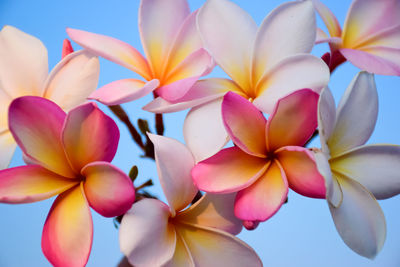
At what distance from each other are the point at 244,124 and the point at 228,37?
0.35ft

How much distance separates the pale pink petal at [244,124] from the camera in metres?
0.34

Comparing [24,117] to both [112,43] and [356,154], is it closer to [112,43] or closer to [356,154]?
[112,43]

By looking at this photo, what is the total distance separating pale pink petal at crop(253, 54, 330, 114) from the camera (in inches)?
A: 14.2

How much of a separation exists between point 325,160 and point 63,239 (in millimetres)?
220

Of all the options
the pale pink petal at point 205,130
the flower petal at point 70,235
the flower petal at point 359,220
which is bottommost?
the flower petal at point 359,220

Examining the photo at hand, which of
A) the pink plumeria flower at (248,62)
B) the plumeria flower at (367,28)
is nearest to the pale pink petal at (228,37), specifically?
the pink plumeria flower at (248,62)

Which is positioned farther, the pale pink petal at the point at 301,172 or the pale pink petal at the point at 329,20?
the pale pink petal at the point at 329,20

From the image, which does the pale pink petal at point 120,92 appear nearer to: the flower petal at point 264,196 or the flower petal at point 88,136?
the flower petal at point 88,136

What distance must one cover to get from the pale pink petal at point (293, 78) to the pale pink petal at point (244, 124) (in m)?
0.02

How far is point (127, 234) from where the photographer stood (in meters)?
0.32

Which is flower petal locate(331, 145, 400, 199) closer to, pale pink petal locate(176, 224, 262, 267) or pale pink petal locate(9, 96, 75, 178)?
pale pink petal locate(176, 224, 262, 267)

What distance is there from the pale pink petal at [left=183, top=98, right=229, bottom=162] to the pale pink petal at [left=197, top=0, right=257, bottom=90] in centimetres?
5

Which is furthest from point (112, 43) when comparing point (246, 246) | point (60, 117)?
point (246, 246)

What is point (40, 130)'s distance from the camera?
0.35 metres
